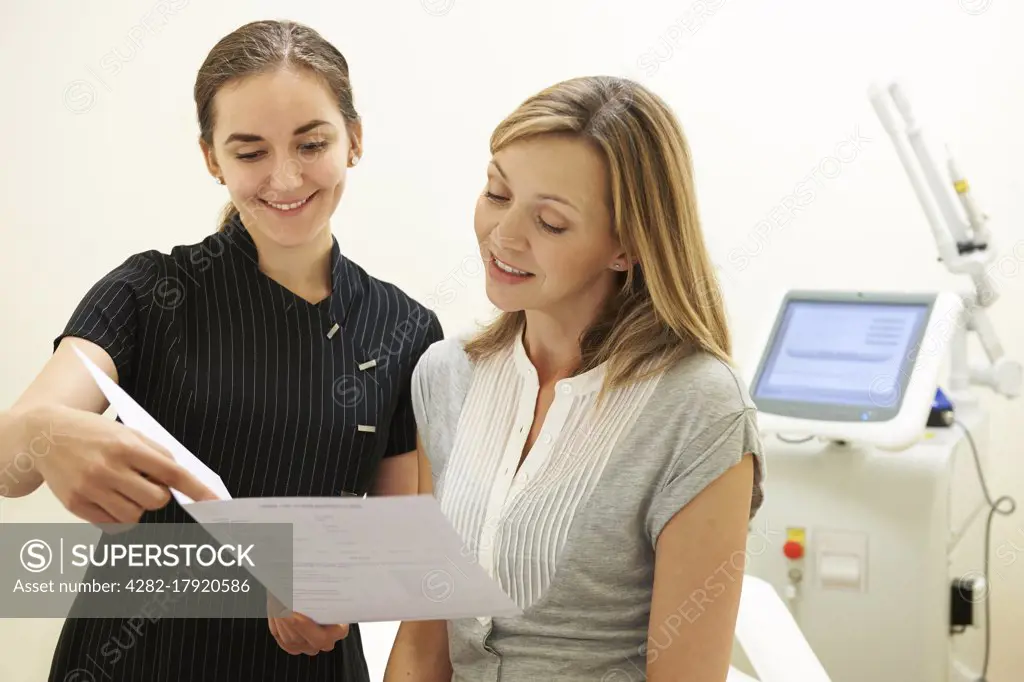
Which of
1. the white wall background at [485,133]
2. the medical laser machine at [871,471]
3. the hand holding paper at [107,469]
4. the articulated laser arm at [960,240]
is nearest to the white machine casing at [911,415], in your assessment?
the medical laser machine at [871,471]

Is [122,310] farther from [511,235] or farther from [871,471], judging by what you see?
[871,471]

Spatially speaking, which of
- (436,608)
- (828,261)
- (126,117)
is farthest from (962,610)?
(126,117)

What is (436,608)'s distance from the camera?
0.90m

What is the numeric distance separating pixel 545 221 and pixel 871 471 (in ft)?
4.45

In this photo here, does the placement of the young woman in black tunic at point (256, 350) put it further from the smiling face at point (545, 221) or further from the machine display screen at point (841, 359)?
the machine display screen at point (841, 359)

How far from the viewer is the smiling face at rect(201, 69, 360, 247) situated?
1.20 metres

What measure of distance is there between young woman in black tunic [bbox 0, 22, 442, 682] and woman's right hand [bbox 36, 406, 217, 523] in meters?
0.15

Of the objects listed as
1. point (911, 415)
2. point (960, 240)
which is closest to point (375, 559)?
point (911, 415)

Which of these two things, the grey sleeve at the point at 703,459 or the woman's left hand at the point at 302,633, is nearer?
the grey sleeve at the point at 703,459

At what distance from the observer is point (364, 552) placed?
0.84 m

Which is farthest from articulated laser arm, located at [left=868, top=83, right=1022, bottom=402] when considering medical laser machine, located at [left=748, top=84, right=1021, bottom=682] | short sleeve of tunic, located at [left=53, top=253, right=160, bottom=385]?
short sleeve of tunic, located at [left=53, top=253, right=160, bottom=385]

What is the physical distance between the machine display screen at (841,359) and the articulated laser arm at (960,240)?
220mm

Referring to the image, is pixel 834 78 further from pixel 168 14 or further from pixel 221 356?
pixel 221 356

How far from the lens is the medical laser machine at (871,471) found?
2109mm
